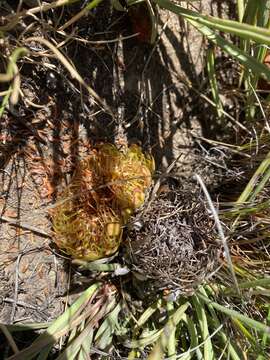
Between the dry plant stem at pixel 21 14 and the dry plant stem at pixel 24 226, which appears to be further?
the dry plant stem at pixel 24 226

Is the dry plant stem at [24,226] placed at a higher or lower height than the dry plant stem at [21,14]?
lower

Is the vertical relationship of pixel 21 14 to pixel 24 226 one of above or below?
above

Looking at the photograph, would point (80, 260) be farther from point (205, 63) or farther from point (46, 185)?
point (205, 63)

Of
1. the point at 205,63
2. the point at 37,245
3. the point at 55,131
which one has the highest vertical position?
the point at 205,63

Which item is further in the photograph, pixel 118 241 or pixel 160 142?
pixel 160 142

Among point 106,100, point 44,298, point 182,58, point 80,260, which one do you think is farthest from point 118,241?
point 182,58

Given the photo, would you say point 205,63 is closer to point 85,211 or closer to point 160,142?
point 160,142

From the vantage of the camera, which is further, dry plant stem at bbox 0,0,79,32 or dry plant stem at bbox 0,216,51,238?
dry plant stem at bbox 0,216,51,238

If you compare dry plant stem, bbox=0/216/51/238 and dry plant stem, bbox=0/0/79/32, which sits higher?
dry plant stem, bbox=0/0/79/32

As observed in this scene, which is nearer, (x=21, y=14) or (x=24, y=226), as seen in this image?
(x=21, y=14)

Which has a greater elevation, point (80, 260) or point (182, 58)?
point (182, 58)

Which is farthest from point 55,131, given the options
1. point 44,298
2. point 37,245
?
point 44,298
